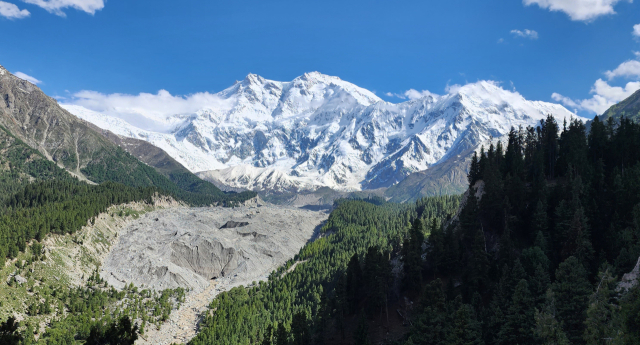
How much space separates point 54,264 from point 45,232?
1163cm

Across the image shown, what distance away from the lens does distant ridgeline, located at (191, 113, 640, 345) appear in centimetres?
5534

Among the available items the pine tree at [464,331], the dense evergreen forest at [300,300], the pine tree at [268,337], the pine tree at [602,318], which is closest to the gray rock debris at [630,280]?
the pine tree at [602,318]

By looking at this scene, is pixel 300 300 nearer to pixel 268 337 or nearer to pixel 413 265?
pixel 268 337

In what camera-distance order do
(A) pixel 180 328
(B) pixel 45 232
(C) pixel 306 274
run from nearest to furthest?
1. (A) pixel 180 328
2. (B) pixel 45 232
3. (C) pixel 306 274

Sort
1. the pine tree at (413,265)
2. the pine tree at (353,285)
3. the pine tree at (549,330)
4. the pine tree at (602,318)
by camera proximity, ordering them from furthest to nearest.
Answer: the pine tree at (353,285) → the pine tree at (413,265) → the pine tree at (549,330) → the pine tree at (602,318)

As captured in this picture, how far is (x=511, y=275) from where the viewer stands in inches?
2648

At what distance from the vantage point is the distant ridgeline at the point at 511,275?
182 ft

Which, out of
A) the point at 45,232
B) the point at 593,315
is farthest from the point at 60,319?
the point at 593,315

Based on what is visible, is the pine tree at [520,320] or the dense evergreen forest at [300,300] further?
the dense evergreen forest at [300,300]

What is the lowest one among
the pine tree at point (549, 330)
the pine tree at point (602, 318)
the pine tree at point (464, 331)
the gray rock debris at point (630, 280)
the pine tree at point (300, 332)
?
the pine tree at point (300, 332)

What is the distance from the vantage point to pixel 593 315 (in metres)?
46.0

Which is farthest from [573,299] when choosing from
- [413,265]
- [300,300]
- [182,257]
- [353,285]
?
[182,257]

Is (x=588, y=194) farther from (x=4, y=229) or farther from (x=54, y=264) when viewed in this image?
(x=4, y=229)

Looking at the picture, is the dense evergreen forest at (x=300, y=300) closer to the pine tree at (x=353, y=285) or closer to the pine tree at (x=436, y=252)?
the pine tree at (x=353, y=285)
